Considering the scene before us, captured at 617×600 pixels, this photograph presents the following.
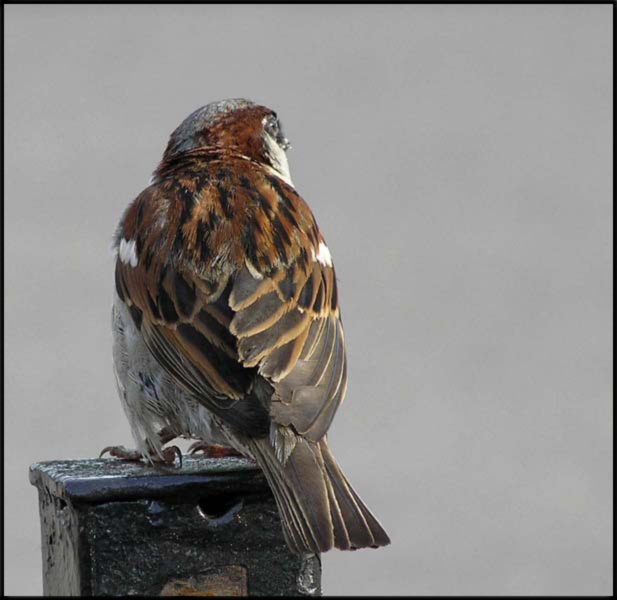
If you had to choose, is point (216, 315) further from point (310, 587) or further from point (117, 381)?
point (310, 587)

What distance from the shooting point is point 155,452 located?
371cm

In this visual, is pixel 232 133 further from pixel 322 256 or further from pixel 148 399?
pixel 148 399

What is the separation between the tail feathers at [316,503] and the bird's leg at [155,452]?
40cm

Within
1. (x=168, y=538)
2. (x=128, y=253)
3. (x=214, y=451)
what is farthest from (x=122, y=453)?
(x=168, y=538)

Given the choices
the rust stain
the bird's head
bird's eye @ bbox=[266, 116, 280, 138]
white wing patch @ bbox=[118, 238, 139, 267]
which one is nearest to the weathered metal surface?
the rust stain

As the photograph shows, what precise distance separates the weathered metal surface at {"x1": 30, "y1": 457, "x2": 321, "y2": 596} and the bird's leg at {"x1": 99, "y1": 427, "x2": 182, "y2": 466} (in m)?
0.59

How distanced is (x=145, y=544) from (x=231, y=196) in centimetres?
145

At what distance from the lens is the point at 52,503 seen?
3.00 metres

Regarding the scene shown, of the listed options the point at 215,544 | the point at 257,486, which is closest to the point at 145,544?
the point at 215,544

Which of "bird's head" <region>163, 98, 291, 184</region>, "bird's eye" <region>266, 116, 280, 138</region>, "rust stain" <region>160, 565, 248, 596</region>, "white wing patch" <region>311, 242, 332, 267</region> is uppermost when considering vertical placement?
"bird's eye" <region>266, 116, 280, 138</region>

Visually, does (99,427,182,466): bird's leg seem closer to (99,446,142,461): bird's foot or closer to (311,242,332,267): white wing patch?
(99,446,142,461): bird's foot

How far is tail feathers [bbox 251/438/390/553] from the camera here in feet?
9.71

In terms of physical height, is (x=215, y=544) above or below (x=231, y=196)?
below

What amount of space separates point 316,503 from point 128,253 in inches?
49.8
